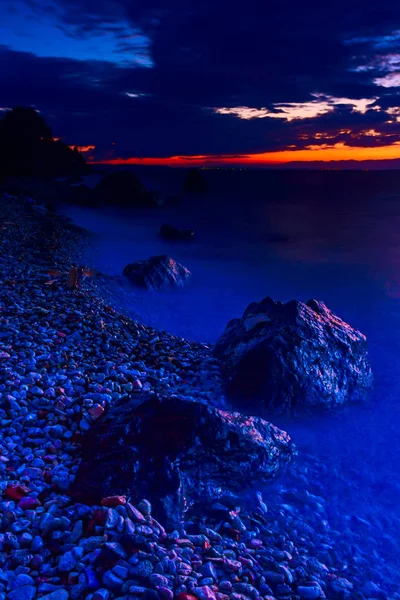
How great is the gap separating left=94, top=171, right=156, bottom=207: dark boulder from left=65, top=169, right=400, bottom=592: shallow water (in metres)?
1.80

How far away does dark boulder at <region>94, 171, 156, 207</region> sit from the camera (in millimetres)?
35156

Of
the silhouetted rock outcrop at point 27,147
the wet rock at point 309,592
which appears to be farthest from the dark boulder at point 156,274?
the silhouetted rock outcrop at point 27,147

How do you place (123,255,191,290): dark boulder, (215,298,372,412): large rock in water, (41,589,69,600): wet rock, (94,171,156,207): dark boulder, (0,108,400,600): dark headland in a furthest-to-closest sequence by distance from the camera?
(94,171,156,207): dark boulder
(123,255,191,290): dark boulder
(215,298,372,412): large rock in water
(0,108,400,600): dark headland
(41,589,69,600): wet rock

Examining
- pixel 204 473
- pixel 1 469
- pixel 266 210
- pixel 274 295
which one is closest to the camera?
pixel 1 469

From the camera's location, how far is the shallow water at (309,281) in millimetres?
5855

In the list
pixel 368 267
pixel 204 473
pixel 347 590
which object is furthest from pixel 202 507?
pixel 368 267

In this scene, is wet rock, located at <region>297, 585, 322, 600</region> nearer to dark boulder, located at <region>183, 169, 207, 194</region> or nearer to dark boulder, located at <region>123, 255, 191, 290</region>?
dark boulder, located at <region>123, 255, 191, 290</region>

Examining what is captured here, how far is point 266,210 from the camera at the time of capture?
122ft

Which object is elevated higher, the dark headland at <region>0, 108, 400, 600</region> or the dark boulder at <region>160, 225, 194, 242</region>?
the dark headland at <region>0, 108, 400, 600</region>

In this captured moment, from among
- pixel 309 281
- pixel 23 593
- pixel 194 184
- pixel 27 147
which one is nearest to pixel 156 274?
pixel 309 281

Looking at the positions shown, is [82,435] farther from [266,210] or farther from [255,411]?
[266,210]

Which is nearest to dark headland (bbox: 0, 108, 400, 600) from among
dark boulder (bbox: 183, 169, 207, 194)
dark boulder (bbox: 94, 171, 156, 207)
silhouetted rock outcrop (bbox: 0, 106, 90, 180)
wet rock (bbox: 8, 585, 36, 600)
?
wet rock (bbox: 8, 585, 36, 600)

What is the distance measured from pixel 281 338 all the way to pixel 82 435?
3011 mm

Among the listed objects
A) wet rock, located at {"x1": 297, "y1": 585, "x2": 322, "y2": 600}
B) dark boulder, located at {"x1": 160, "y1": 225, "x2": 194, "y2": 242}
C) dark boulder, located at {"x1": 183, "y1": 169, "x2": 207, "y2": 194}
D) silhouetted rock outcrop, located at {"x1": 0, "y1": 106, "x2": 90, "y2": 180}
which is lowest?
dark boulder, located at {"x1": 160, "y1": 225, "x2": 194, "y2": 242}
